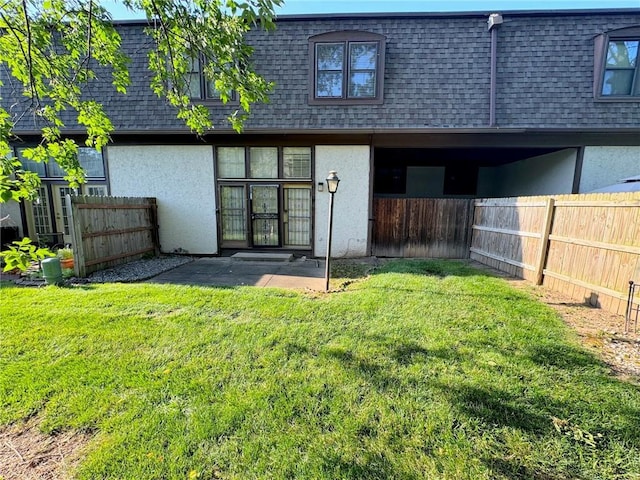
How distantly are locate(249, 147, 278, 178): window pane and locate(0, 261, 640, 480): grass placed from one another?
14.9ft

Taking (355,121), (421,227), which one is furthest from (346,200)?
(421,227)

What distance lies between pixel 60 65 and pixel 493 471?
540 centimetres

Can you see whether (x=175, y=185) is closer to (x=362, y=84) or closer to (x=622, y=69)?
(x=362, y=84)

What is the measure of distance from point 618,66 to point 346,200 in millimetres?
6732

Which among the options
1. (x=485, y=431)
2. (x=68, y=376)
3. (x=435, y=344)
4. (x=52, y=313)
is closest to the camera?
(x=485, y=431)

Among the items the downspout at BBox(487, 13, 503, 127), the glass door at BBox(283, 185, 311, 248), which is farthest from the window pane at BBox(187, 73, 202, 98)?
the downspout at BBox(487, 13, 503, 127)

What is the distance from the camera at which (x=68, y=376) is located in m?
2.61

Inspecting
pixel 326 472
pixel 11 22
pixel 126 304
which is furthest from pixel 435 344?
pixel 11 22

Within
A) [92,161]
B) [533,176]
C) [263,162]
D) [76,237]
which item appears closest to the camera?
[76,237]

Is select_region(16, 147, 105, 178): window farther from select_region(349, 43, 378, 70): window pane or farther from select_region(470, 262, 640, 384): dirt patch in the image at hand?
select_region(470, 262, 640, 384): dirt patch

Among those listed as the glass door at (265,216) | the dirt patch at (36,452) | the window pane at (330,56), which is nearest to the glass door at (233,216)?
the glass door at (265,216)

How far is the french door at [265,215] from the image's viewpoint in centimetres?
785

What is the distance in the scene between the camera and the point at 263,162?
782 cm

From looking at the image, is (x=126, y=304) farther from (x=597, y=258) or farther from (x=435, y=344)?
(x=597, y=258)
